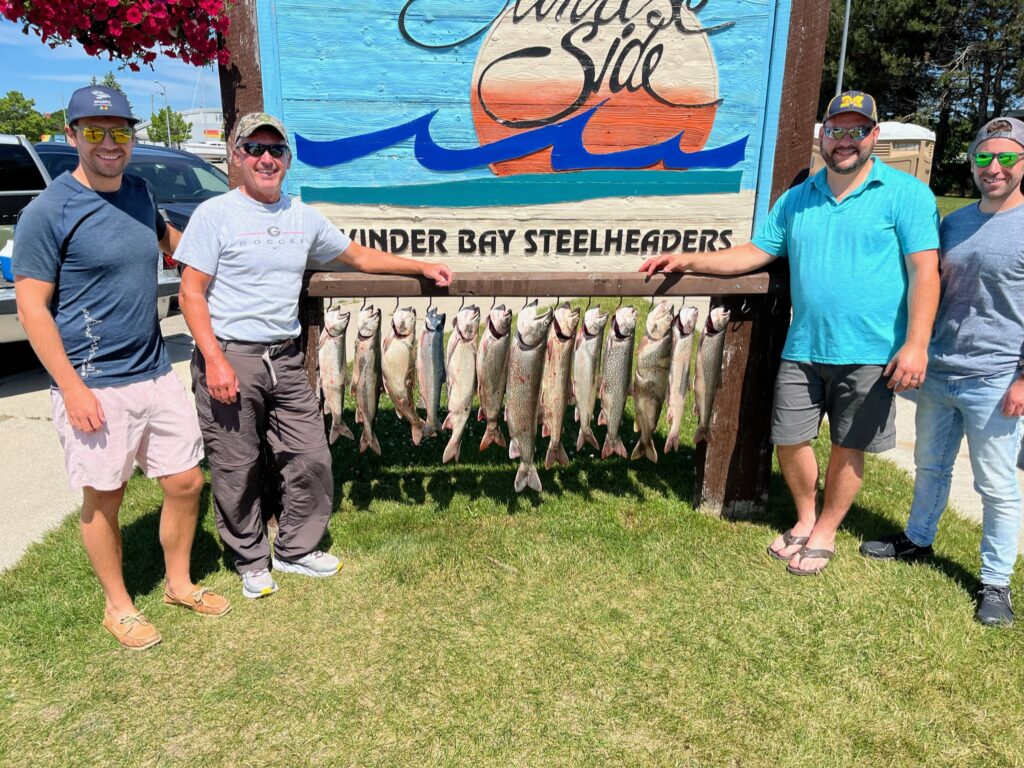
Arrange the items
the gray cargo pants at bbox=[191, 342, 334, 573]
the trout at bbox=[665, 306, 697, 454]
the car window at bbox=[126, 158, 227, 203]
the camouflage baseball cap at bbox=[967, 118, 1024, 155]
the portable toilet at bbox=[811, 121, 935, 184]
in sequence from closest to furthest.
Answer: the camouflage baseball cap at bbox=[967, 118, 1024, 155]
the gray cargo pants at bbox=[191, 342, 334, 573]
the trout at bbox=[665, 306, 697, 454]
the car window at bbox=[126, 158, 227, 203]
the portable toilet at bbox=[811, 121, 935, 184]

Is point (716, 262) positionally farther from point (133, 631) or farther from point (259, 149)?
point (133, 631)

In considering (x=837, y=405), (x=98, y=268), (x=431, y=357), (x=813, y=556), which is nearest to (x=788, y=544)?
(x=813, y=556)

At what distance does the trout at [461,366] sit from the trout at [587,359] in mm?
524

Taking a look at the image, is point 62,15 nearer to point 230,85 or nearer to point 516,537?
point 230,85

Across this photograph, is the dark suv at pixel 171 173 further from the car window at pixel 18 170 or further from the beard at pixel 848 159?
the beard at pixel 848 159

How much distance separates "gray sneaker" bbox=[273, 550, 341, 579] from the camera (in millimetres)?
3662

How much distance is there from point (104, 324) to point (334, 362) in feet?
3.40

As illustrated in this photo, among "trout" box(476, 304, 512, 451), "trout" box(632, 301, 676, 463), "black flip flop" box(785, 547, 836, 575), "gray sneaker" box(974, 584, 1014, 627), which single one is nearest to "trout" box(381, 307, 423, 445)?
"trout" box(476, 304, 512, 451)

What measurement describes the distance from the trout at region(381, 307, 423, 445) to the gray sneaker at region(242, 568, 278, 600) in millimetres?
1054

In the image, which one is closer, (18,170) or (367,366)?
(367,366)

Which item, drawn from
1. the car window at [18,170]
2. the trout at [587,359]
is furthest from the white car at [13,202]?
the trout at [587,359]

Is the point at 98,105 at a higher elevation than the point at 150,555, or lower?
higher

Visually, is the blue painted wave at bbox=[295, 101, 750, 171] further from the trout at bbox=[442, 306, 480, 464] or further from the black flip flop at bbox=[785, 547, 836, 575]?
the black flip flop at bbox=[785, 547, 836, 575]

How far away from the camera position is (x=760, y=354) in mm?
3982
